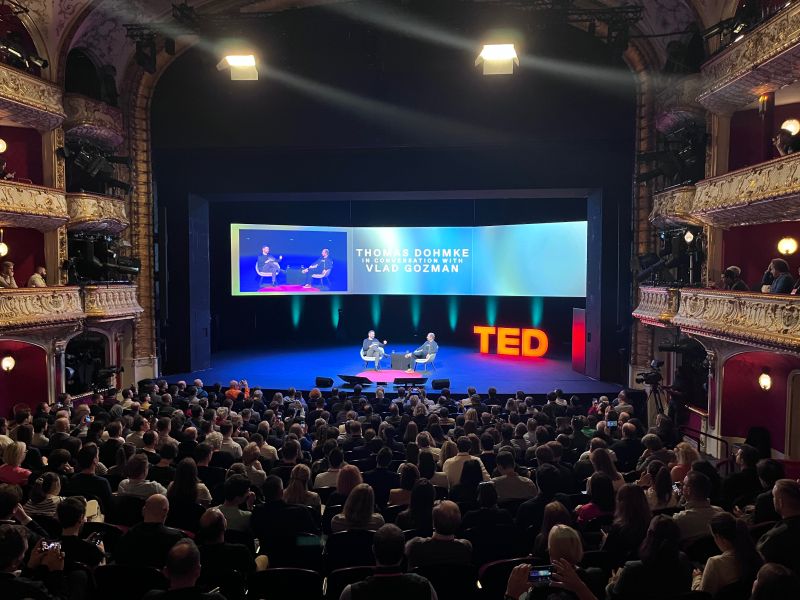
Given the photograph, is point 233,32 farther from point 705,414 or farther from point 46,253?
point 705,414

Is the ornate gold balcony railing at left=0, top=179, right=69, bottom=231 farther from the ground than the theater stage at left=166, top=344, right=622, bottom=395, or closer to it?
farther from the ground

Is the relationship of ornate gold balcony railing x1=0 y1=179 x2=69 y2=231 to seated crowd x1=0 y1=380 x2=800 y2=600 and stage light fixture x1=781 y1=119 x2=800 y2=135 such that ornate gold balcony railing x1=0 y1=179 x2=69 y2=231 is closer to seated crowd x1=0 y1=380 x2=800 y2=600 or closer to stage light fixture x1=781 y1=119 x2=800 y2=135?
seated crowd x1=0 y1=380 x2=800 y2=600

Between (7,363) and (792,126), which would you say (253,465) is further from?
(792,126)

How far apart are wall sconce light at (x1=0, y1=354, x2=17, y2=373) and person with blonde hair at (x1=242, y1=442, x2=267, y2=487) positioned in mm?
10709

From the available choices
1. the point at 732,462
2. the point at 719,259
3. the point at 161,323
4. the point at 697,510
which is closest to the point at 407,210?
the point at 161,323

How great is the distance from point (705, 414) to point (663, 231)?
193 inches

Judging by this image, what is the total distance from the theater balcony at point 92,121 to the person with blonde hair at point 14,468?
1170 centimetres

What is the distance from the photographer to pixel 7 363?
14195 mm

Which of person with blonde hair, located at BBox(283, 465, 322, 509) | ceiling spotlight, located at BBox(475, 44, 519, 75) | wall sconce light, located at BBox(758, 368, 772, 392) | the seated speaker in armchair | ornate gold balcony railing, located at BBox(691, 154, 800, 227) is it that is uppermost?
ceiling spotlight, located at BBox(475, 44, 519, 75)

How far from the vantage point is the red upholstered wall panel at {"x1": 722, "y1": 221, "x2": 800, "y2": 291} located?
41.8ft

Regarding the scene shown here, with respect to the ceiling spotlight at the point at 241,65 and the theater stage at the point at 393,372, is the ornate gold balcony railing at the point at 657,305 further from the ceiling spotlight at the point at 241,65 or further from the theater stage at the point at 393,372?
the ceiling spotlight at the point at 241,65

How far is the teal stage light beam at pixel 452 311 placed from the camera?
26.0 metres

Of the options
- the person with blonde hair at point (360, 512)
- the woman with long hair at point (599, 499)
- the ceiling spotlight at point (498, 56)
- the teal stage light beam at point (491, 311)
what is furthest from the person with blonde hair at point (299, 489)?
the teal stage light beam at point (491, 311)

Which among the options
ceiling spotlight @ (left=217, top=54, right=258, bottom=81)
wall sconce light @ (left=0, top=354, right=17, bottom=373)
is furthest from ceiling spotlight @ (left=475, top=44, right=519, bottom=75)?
wall sconce light @ (left=0, top=354, right=17, bottom=373)
